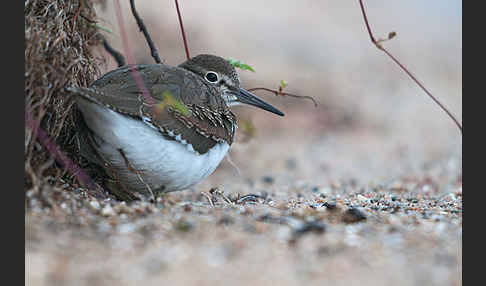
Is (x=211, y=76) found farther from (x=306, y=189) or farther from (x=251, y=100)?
(x=306, y=189)

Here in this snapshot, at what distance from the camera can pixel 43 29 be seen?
3.18 meters

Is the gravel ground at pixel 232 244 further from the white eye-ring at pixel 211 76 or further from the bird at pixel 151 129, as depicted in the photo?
the white eye-ring at pixel 211 76

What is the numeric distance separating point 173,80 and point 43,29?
0.88 meters

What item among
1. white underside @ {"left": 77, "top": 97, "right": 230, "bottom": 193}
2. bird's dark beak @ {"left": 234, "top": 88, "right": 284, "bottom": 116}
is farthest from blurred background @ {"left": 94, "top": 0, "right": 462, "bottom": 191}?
white underside @ {"left": 77, "top": 97, "right": 230, "bottom": 193}

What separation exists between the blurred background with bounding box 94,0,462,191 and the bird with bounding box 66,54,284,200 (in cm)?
117

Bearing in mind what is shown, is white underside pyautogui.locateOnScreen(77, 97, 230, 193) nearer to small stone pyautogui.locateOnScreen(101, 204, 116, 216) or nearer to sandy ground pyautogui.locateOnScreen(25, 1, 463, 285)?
sandy ground pyautogui.locateOnScreen(25, 1, 463, 285)

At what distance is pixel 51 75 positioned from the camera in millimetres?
2986

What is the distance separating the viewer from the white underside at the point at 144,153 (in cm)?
303

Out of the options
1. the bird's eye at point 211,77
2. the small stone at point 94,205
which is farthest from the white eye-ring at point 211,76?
the small stone at point 94,205

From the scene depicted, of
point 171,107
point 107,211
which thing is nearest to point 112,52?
point 171,107

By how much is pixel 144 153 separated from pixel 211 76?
4.00ft

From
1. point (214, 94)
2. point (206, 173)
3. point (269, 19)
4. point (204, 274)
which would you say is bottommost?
point (204, 274)

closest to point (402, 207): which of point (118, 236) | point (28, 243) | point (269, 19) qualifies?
point (118, 236)

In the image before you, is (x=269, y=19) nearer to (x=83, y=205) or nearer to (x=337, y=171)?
(x=337, y=171)
